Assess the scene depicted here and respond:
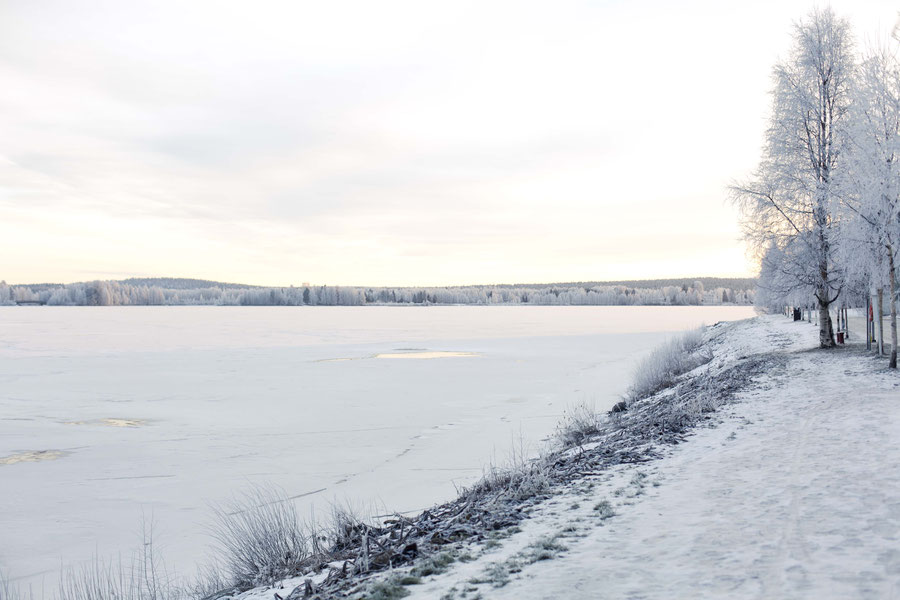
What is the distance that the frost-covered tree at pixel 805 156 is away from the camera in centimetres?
2084

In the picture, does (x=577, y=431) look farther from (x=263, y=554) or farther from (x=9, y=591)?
(x=9, y=591)

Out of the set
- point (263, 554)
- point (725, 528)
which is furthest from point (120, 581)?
point (725, 528)

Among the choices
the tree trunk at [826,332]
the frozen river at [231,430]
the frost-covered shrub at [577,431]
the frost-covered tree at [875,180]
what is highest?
the frost-covered tree at [875,180]

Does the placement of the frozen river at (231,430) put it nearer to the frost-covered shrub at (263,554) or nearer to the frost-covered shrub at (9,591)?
the frost-covered shrub at (9,591)

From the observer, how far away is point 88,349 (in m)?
37.4

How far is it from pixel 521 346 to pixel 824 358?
2342cm

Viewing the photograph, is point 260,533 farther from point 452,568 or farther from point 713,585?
point 713,585

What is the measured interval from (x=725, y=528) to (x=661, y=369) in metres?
18.5

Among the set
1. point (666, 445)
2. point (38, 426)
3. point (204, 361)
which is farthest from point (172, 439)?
point (204, 361)

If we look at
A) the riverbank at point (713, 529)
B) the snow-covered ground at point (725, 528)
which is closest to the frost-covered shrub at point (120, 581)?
the riverbank at point (713, 529)

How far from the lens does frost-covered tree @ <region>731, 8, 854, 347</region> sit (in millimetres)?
20844

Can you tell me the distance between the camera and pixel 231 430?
15984 mm

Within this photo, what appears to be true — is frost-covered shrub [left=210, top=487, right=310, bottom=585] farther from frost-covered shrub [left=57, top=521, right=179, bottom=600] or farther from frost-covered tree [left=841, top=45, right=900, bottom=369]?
frost-covered tree [left=841, top=45, right=900, bottom=369]

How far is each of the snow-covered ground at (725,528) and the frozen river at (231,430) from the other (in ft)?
13.0
